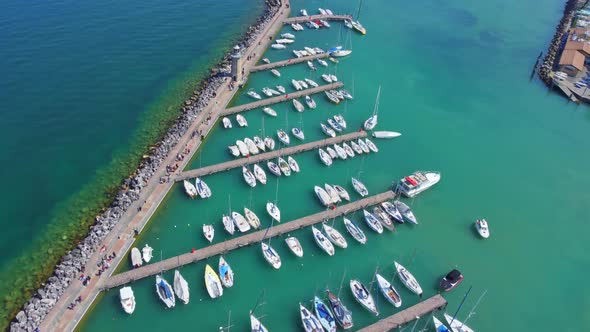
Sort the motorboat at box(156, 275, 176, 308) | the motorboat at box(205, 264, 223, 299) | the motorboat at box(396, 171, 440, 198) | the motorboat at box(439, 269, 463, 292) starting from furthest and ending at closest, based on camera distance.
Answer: the motorboat at box(396, 171, 440, 198) → the motorboat at box(439, 269, 463, 292) → the motorboat at box(205, 264, 223, 299) → the motorboat at box(156, 275, 176, 308)

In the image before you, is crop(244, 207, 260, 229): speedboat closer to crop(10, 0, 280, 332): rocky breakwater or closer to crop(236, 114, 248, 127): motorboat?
crop(10, 0, 280, 332): rocky breakwater

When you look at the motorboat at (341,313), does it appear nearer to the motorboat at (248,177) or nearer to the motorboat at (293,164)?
the motorboat at (248,177)

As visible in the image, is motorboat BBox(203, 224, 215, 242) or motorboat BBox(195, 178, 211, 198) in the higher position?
motorboat BBox(195, 178, 211, 198)

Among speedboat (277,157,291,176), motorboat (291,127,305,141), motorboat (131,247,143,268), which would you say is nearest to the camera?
motorboat (131,247,143,268)

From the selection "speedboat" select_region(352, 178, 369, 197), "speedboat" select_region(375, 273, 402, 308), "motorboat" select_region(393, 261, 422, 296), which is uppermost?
"speedboat" select_region(352, 178, 369, 197)

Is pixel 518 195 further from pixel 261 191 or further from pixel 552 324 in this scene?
pixel 261 191

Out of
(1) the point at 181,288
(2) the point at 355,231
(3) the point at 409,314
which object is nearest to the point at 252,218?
(1) the point at 181,288

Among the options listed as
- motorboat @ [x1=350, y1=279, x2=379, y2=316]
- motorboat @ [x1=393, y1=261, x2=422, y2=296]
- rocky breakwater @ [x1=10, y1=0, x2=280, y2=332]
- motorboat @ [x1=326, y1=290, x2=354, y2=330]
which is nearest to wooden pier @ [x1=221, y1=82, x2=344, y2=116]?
rocky breakwater @ [x1=10, y1=0, x2=280, y2=332]
